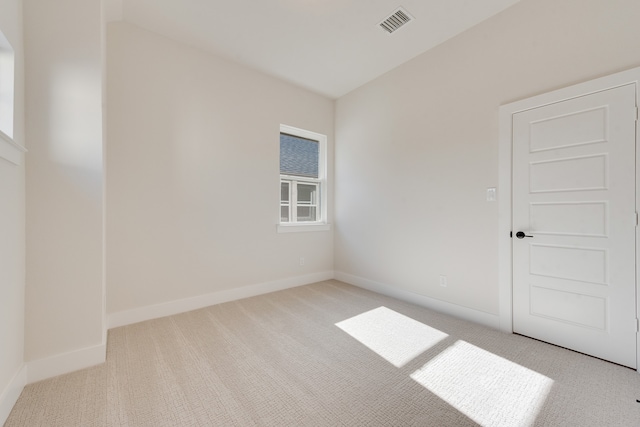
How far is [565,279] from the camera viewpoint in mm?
2131

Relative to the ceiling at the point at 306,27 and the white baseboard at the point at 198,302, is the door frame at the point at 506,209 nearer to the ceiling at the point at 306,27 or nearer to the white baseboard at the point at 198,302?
the ceiling at the point at 306,27

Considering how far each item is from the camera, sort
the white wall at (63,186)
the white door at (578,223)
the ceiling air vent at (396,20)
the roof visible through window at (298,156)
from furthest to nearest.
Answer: the roof visible through window at (298,156)
the ceiling air vent at (396,20)
the white door at (578,223)
the white wall at (63,186)

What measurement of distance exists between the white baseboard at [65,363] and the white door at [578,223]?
3.50 m

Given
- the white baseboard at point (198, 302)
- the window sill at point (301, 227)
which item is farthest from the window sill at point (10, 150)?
the window sill at point (301, 227)

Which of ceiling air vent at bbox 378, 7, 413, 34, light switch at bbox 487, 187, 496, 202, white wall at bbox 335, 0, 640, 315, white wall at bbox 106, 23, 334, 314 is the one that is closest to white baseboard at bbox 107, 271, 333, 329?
white wall at bbox 106, 23, 334, 314

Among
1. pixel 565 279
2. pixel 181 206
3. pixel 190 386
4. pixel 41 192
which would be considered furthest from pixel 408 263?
pixel 41 192

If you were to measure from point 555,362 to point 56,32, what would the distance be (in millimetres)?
4297

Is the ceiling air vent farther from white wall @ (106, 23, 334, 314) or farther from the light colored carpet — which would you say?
the light colored carpet

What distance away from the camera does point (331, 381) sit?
1716mm

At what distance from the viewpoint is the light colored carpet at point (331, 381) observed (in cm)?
142

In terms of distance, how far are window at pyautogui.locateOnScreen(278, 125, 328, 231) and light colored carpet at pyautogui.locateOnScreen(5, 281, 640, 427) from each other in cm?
177

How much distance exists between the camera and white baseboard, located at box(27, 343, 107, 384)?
1.71 m

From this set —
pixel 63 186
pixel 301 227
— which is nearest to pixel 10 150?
pixel 63 186

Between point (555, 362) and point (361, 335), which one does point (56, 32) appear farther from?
point (555, 362)
